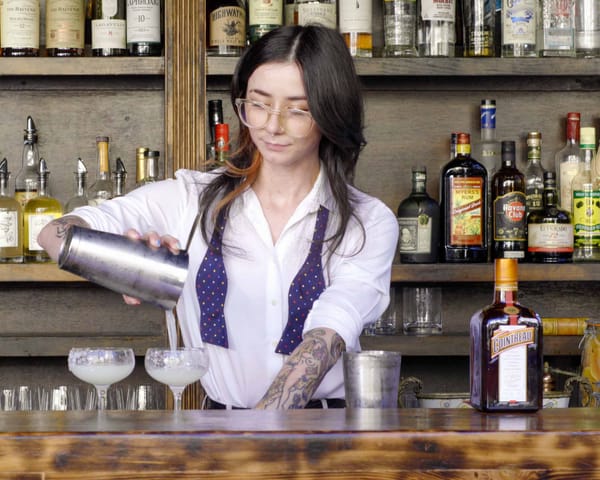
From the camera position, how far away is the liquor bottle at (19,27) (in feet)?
7.91

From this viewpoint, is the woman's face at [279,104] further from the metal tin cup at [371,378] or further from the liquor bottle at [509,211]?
the liquor bottle at [509,211]

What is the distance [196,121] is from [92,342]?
1.94 ft

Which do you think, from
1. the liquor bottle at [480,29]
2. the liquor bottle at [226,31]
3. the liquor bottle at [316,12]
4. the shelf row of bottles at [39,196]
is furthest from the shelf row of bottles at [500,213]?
the shelf row of bottles at [39,196]

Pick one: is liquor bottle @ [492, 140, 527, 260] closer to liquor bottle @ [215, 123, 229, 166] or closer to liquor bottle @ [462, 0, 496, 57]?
liquor bottle @ [462, 0, 496, 57]

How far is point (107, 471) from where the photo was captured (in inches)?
45.9

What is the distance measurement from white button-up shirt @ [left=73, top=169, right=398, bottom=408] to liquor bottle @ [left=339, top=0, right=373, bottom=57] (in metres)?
0.56

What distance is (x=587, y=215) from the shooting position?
2.45 m

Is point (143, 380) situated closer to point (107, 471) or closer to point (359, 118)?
point (359, 118)

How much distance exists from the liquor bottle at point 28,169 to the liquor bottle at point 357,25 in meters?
0.79

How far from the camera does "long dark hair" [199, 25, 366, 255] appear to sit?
71.9 inches

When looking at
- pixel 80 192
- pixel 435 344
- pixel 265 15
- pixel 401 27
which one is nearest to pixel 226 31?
pixel 265 15

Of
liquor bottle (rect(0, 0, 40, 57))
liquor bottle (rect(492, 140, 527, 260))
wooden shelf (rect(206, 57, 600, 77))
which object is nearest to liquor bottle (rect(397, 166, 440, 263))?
liquor bottle (rect(492, 140, 527, 260))

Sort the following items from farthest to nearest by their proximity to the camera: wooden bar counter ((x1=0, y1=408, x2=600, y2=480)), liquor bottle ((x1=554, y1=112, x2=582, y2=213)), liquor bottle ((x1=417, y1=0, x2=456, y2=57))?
1. liquor bottle ((x1=554, y1=112, x2=582, y2=213))
2. liquor bottle ((x1=417, y1=0, x2=456, y2=57))
3. wooden bar counter ((x1=0, y1=408, x2=600, y2=480))

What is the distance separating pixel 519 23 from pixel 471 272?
604 millimetres
